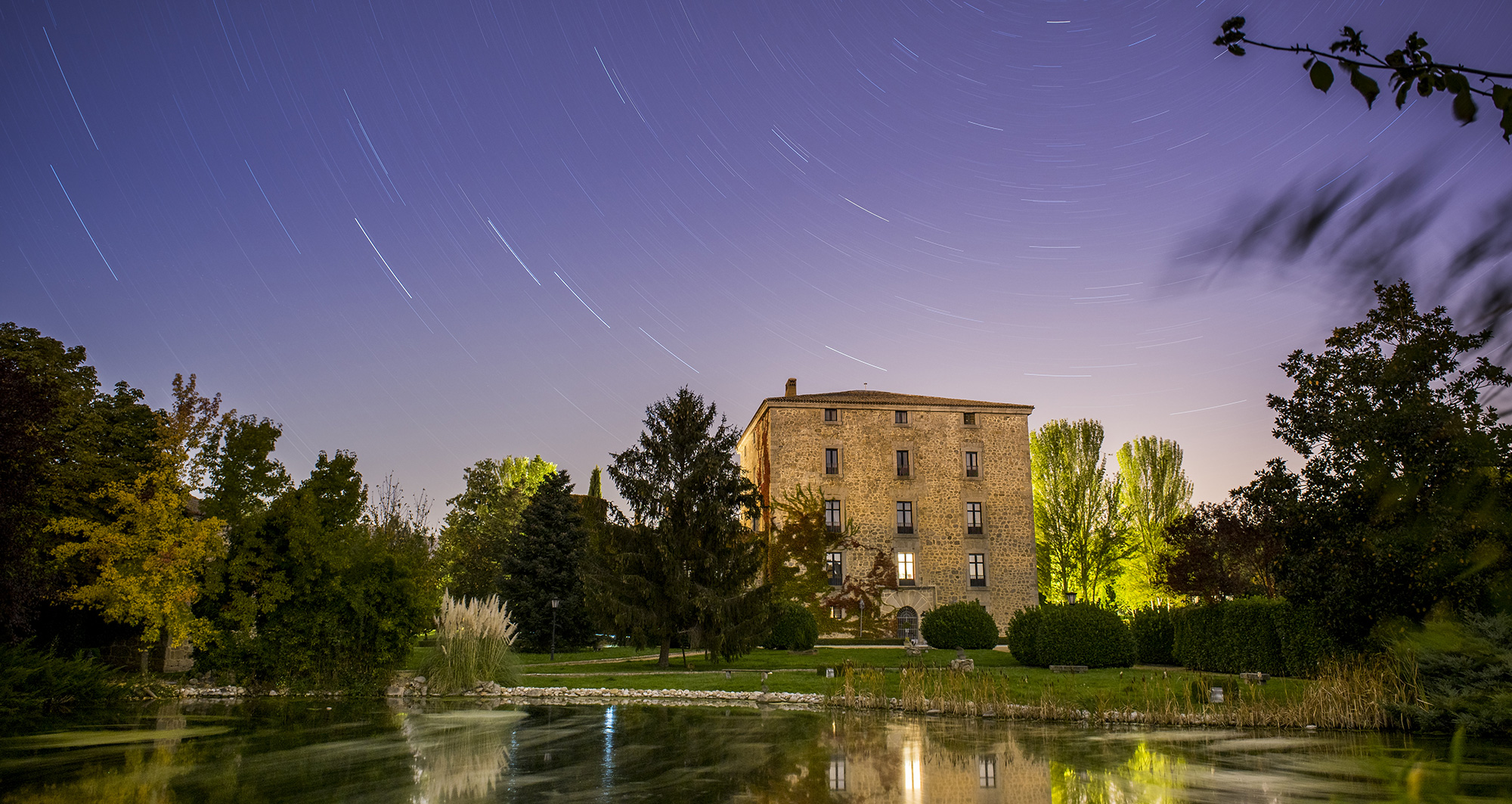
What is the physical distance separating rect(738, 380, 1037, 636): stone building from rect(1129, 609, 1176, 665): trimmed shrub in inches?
677

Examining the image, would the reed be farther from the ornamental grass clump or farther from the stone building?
the stone building

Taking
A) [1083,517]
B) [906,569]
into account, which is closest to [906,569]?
[906,569]

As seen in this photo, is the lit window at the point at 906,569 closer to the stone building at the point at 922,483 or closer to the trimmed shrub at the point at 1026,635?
the stone building at the point at 922,483

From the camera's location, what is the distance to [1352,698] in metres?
12.0

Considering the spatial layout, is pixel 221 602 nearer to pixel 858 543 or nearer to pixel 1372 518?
pixel 1372 518

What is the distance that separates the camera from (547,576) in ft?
106

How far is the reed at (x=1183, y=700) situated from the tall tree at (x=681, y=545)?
7688 millimetres

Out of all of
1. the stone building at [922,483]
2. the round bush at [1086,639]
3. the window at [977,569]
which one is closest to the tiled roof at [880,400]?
the stone building at [922,483]

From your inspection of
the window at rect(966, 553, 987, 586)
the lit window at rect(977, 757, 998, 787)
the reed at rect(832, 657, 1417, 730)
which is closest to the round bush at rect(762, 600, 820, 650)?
the window at rect(966, 553, 987, 586)

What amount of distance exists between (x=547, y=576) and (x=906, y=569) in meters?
15.6

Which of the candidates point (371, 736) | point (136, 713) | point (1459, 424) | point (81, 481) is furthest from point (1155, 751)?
point (81, 481)

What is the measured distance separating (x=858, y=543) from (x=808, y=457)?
4.24 metres

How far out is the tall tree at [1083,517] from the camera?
4244 centimetres

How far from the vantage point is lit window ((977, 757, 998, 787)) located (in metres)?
8.12
